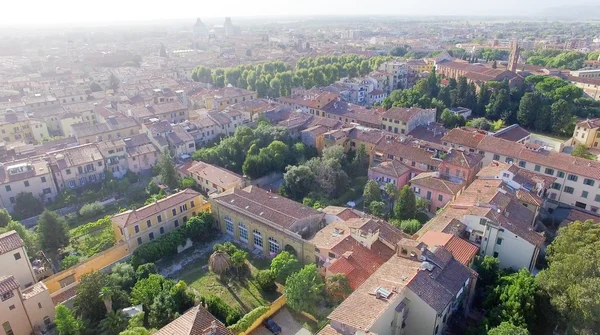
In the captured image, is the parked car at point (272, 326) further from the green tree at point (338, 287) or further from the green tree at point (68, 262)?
the green tree at point (68, 262)

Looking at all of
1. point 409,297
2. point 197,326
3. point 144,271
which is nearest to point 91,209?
point 144,271

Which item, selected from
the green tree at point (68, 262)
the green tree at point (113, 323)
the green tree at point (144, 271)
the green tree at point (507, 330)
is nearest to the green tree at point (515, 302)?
the green tree at point (507, 330)

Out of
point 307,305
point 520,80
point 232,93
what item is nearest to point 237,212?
point 307,305

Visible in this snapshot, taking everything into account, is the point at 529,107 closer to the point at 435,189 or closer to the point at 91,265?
the point at 435,189

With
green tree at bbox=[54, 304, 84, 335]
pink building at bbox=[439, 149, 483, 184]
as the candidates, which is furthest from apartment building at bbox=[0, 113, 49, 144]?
pink building at bbox=[439, 149, 483, 184]

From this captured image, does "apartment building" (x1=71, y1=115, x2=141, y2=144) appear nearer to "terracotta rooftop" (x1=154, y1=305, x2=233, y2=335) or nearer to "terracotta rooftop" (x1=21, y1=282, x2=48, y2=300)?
"terracotta rooftop" (x1=21, y1=282, x2=48, y2=300)

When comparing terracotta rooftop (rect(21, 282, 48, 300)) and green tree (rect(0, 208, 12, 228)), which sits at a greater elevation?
terracotta rooftop (rect(21, 282, 48, 300))
